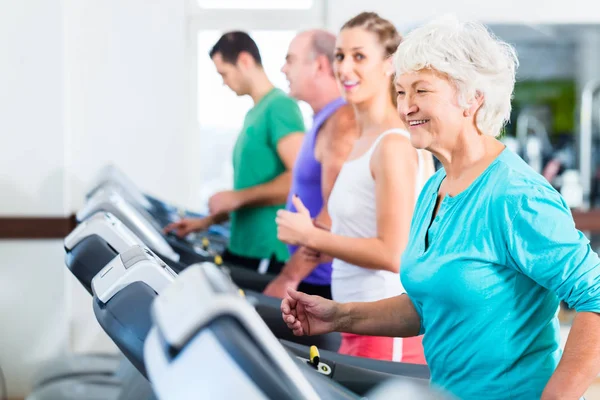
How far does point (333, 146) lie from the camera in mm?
2057

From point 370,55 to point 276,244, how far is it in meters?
1.18

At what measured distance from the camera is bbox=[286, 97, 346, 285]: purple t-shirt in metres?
2.19

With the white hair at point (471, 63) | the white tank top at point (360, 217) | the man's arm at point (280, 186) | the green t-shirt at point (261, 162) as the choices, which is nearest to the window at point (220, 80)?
the green t-shirt at point (261, 162)

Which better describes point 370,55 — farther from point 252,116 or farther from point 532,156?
point 532,156

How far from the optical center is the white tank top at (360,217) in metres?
1.68

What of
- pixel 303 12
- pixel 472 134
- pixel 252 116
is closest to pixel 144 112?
pixel 303 12

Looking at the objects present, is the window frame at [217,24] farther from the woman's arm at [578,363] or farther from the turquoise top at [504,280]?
the woman's arm at [578,363]

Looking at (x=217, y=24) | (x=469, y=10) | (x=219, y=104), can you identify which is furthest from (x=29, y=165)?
(x=469, y=10)

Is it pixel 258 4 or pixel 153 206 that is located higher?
pixel 258 4

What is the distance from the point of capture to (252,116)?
2.85 meters

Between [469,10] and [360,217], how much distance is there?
290 centimetres

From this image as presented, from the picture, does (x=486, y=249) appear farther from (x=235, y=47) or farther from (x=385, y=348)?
(x=235, y=47)

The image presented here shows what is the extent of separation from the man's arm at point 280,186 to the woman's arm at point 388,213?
106 cm

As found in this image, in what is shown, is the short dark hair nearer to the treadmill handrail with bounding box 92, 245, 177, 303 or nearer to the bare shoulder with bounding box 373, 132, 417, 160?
the bare shoulder with bounding box 373, 132, 417, 160
